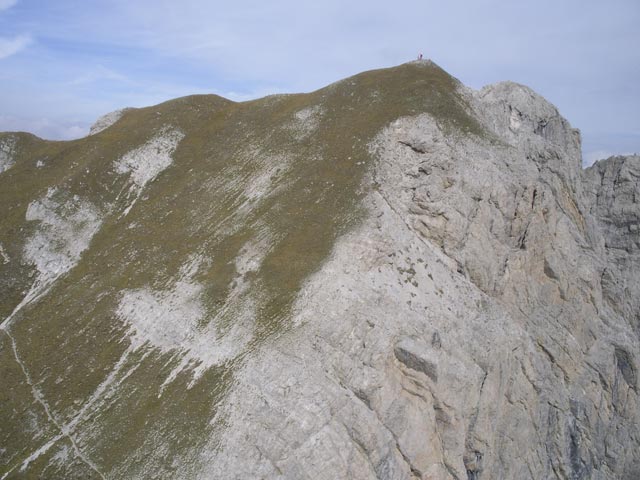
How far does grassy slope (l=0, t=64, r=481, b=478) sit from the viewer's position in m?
37.6

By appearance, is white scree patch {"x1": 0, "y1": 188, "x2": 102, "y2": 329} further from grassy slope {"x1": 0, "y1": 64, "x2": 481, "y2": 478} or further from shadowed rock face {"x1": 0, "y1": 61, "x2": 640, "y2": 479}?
grassy slope {"x1": 0, "y1": 64, "x2": 481, "y2": 478}

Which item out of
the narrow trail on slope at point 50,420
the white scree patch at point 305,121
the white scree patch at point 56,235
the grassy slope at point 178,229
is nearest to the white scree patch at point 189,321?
the grassy slope at point 178,229

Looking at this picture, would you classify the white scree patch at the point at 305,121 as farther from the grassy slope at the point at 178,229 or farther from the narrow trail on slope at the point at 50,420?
the narrow trail on slope at the point at 50,420

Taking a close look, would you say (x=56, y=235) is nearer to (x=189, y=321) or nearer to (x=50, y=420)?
(x=189, y=321)

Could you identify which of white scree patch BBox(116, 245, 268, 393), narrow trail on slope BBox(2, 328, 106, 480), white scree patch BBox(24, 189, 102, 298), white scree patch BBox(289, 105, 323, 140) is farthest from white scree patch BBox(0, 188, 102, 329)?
white scree patch BBox(289, 105, 323, 140)

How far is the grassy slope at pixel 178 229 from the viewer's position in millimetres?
37625

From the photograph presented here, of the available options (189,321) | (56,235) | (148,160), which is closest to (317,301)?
(189,321)

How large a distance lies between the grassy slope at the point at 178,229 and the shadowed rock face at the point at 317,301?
0.82 feet

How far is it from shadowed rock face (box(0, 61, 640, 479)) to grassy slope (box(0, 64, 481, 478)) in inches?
9.8

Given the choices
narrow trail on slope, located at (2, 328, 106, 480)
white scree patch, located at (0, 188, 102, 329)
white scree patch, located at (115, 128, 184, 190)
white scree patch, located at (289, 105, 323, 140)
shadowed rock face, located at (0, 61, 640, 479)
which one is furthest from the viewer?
white scree patch, located at (115, 128, 184, 190)

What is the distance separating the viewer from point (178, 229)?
51.6 meters

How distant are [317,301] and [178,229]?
2023cm

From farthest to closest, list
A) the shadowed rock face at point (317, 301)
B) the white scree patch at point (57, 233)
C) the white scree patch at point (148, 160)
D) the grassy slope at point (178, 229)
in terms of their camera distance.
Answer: the white scree patch at point (148, 160) → the white scree patch at point (57, 233) → the grassy slope at point (178, 229) → the shadowed rock face at point (317, 301)

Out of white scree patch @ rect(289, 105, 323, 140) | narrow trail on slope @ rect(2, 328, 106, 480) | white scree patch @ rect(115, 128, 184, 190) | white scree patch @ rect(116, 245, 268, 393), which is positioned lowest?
narrow trail on slope @ rect(2, 328, 106, 480)
